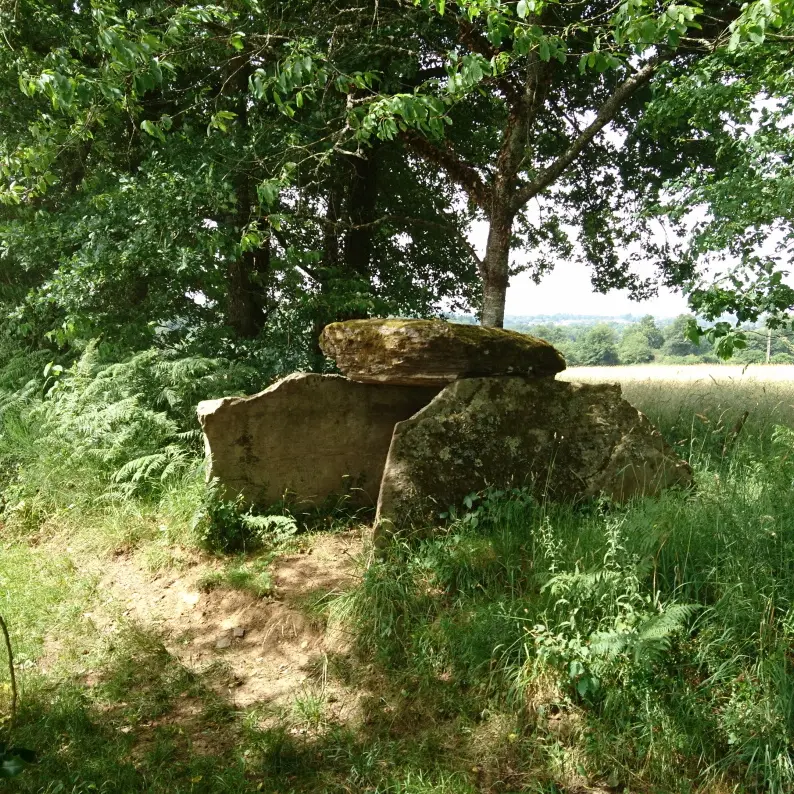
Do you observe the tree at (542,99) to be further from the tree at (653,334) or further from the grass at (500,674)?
the tree at (653,334)

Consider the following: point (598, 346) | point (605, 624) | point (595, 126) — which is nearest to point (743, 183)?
point (595, 126)

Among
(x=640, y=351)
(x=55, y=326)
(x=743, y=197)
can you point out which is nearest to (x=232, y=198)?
(x=55, y=326)

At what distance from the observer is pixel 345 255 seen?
1009 cm

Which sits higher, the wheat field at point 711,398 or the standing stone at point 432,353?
the standing stone at point 432,353

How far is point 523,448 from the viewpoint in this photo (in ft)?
16.9

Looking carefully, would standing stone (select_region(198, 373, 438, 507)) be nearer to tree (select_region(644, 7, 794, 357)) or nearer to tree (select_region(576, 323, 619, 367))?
tree (select_region(644, 7, 794, 357))

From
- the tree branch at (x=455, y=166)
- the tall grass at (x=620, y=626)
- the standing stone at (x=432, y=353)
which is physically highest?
the tree branch at (x=455, y=166)

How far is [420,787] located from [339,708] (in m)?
0.77

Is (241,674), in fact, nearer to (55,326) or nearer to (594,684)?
(594,684)

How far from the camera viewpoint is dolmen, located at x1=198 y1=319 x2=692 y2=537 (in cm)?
502

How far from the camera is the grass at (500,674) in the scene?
3008mm

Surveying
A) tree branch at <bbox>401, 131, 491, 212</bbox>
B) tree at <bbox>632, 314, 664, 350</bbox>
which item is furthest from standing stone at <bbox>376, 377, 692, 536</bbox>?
tree at <bbox>632, 314, 664, 350</bbox>

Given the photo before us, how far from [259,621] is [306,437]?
1.85 meters

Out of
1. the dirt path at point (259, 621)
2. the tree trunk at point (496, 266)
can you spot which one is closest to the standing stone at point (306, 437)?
the dirt path at point (259, 621)
